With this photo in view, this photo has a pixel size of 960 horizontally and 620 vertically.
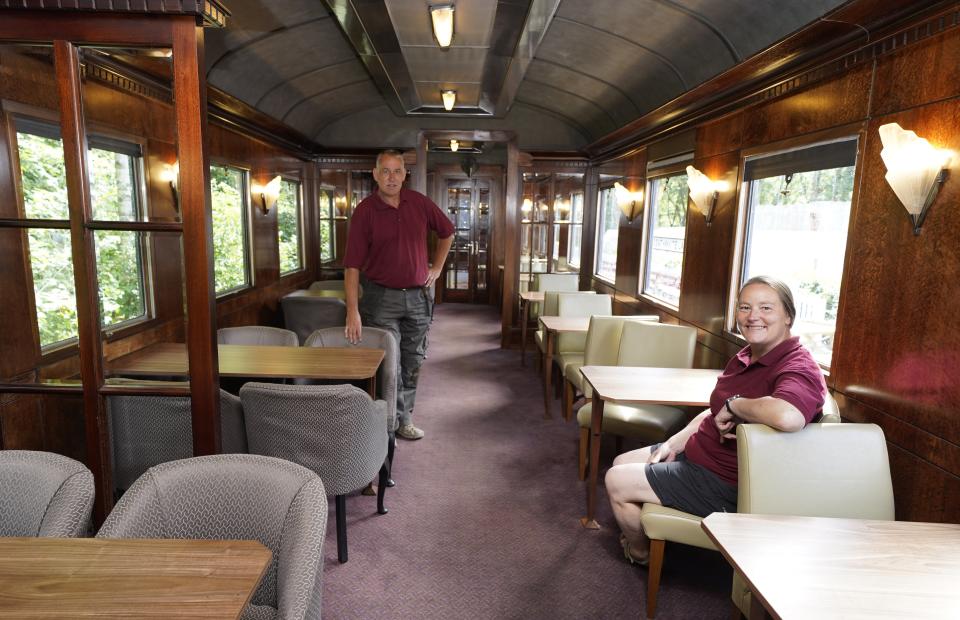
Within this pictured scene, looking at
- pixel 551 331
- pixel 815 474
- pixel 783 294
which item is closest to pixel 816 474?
pixel 815 474

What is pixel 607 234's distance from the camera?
725 centimetres

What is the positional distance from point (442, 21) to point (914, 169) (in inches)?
99.6

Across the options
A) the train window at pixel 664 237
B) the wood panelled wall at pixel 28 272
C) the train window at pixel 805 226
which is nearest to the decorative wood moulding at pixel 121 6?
the wood panelled wall at pixel 28 272

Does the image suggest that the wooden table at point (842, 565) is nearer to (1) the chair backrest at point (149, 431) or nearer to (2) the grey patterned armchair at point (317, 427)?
(2) the grey patterned armchair at point (317, 427)

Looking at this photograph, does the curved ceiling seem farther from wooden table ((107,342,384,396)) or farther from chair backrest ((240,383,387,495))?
chair backrest ((240,383,387,495))

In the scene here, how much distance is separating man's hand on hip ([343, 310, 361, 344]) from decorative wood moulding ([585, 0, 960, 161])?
271cm

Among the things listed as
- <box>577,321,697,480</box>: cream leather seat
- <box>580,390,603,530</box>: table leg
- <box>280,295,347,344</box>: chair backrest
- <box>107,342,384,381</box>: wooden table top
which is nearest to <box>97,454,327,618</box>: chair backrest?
<box>107,342,384,381</box>: wooden table top

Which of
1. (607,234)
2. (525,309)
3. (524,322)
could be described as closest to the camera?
(524,322)

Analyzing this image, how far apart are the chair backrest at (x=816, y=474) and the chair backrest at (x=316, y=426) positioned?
1.52m

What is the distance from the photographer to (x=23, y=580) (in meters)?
1.22

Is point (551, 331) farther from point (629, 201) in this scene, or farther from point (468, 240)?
point (468, 240)

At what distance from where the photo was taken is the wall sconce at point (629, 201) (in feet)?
19.1

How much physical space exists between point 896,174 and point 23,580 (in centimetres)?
307

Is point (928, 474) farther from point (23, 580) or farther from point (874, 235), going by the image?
point (23, 580)
